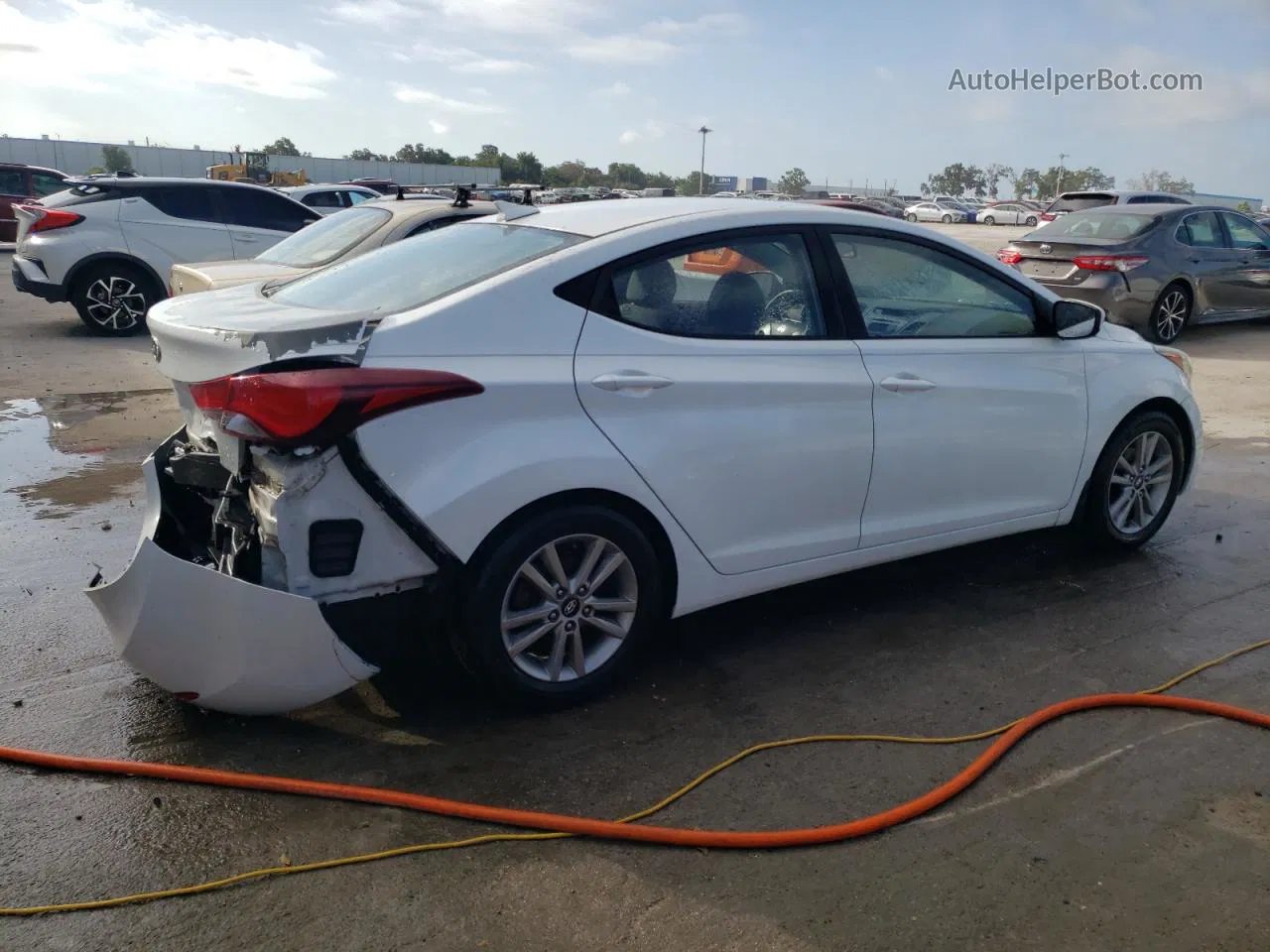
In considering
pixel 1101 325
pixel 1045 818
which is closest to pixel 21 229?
pixel 1101 325

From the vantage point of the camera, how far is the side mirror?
15.3 feet

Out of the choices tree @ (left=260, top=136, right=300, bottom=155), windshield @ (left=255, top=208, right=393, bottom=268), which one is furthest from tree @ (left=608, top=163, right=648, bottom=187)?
windshield @ (left=255, top=208, right=393, bottom=268)

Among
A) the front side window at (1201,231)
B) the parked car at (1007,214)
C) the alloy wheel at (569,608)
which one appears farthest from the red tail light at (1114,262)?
the parked car at (1007,214)

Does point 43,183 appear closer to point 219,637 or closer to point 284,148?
point 219,637

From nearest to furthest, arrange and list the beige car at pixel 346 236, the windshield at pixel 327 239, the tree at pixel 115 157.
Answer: the beige car at pixel 346 236
the windshield at pixel 327 239
the tree at pixel 115 157

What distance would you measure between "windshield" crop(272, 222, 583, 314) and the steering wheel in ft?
2.49

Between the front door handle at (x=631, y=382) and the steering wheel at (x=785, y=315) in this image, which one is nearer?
the front door handle at (x=631, y=382)

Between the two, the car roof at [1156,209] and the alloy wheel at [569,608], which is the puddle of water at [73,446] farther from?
the car roof at [1156,209]

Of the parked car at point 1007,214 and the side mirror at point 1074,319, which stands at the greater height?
the parked car at point 1007,214

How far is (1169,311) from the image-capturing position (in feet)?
39.5

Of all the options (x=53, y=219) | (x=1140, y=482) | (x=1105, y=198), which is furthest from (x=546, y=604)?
(x=1105, y=198)

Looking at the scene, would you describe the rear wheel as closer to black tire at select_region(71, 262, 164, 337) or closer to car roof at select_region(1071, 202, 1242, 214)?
car roof at select_region(1071, 202, 1242, 214)

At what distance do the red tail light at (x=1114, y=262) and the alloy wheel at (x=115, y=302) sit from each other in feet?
33.8

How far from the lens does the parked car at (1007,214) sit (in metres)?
56.5
